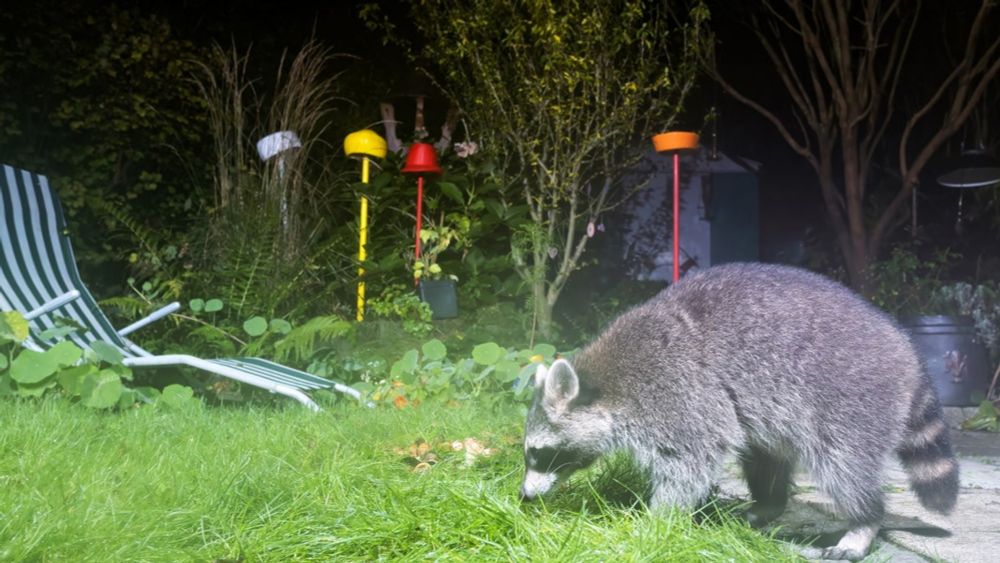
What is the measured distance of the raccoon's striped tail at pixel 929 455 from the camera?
97.5 inches

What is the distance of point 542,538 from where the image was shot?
2.11 metres

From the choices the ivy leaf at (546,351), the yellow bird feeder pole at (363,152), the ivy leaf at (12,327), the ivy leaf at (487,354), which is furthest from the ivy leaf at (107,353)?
the yellow bird feeder pole at (363,152)

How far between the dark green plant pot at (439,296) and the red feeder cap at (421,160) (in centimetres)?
71

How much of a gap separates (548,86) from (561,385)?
3.95m

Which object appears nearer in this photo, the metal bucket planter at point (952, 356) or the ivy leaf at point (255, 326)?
the ivy leaf at point (255, 326)

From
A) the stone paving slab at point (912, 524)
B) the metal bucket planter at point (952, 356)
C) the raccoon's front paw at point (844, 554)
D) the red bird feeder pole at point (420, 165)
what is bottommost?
the metal bucket planter at point (952, 356)

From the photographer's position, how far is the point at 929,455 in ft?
8.27

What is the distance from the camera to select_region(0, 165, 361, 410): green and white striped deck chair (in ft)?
13.4

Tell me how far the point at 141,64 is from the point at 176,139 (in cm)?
51

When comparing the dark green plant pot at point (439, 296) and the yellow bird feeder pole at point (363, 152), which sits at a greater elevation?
the yellow bird feeder pole at point (363, 152)

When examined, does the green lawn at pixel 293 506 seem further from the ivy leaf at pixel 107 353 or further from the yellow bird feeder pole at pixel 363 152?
the yellow bird feeder pole at pixel 363 152

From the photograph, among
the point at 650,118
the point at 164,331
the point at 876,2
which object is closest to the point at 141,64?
the point at 164,331

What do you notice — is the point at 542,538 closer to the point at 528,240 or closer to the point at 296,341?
the point at 296,341

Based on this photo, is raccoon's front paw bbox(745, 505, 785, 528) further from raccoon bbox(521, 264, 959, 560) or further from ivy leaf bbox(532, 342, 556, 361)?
ivy leaf bbox(532, 342, 556, 361)
